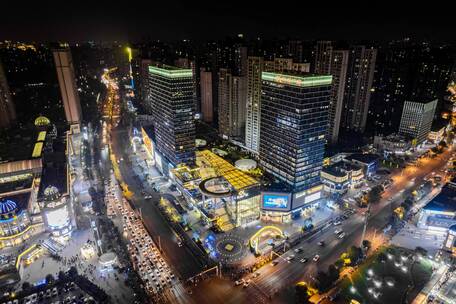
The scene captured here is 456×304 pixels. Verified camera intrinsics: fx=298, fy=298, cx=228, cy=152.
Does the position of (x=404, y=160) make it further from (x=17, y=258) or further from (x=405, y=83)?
(x=17, y=258)

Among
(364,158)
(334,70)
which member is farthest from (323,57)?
(364,158)

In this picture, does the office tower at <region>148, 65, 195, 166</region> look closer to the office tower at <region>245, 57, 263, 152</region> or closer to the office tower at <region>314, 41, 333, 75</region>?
the office tower at <region>245, 57, 263, 152</region>

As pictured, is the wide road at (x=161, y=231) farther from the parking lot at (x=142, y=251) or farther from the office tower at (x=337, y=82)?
the office tower at (x=337, y=82)

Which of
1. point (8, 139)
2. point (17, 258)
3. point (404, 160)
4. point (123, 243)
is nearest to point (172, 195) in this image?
point (123, 243)

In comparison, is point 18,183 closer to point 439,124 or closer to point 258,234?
point 258,234

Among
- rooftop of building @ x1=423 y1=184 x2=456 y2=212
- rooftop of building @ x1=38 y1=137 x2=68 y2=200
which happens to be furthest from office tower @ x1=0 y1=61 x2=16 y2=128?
rooftop of building @ x1=423 y1=184 x2=456 y2=212
